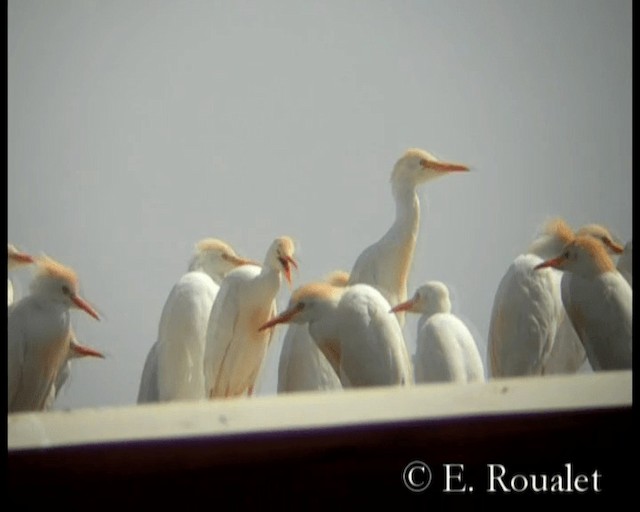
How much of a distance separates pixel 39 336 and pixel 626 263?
1.05 m

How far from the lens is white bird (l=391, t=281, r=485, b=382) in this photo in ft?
6.64

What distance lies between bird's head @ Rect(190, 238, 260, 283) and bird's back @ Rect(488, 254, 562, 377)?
45cm

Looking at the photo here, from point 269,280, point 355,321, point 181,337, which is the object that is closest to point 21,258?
point 181,337

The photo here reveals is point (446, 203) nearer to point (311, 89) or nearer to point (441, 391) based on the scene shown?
point (311, 89)

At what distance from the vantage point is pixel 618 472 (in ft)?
4.31

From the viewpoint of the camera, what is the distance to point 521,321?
2139 millimetres

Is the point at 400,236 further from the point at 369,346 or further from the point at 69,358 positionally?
the point at 69,358

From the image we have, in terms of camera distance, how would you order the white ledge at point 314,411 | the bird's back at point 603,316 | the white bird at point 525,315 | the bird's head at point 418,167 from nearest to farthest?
the white ledge at point 314,411 < the bird's back at point 603,316 < the white bird at point 525,315 < the bird's head at point 418,167

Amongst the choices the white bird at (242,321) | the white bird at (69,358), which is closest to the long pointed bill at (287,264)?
the white bird at (242,321)

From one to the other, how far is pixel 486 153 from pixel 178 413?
1185 millimetres

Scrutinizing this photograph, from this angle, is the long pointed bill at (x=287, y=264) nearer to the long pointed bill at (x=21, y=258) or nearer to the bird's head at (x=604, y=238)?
the long pointed bill at (x=21, y=258)

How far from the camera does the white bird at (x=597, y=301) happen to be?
202cm

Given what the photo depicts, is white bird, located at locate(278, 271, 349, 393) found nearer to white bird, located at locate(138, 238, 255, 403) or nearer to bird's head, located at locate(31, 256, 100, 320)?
white bird, located at locate(138, 238, 255, 403)

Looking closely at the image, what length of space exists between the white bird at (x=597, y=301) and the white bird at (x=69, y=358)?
2.57 ft
